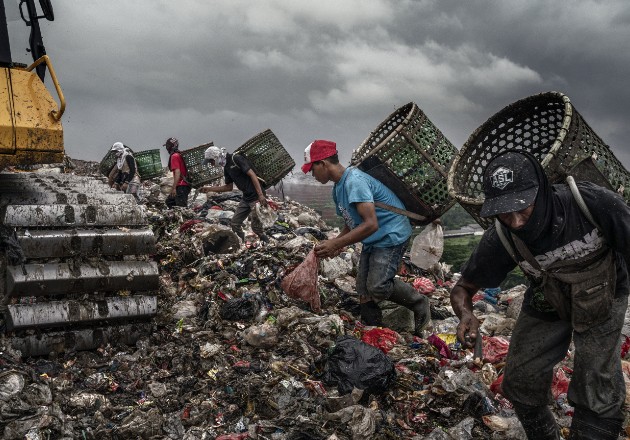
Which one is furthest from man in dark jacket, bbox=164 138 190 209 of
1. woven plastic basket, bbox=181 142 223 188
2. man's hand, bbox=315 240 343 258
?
man's hand, bbox=315 240 343 258

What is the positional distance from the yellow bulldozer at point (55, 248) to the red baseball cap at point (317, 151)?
4.89 ft

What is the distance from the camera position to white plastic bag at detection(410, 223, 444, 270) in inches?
199

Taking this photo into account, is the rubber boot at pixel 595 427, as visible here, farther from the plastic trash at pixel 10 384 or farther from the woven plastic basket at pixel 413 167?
the plastic trash at pixel 10 384

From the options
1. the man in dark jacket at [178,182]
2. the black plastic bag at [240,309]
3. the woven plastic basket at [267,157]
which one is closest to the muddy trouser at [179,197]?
the man in dark jacket at [178,182]

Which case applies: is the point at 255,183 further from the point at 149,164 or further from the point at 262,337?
the point at 149,164

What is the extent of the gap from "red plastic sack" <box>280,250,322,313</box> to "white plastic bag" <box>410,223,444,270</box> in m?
1.10

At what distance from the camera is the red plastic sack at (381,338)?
4366mm

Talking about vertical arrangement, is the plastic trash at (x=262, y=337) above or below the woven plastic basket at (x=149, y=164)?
below

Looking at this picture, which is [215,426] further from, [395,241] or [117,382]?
[395,241]

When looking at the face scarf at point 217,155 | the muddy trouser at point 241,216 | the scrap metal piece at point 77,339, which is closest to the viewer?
the scrap metal piece at point 77,339

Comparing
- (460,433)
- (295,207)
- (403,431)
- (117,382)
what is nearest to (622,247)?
(460,433)

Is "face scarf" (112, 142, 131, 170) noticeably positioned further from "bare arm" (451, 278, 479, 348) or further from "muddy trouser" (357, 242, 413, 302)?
"bare arm" (451, 278, 479, 348)

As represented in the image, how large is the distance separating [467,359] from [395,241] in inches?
45.3

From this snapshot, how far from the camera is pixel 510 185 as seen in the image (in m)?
2.27
